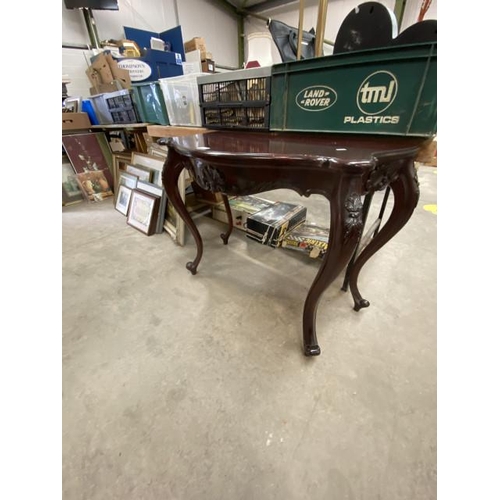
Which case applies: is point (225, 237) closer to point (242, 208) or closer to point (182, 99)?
point (242, 208)

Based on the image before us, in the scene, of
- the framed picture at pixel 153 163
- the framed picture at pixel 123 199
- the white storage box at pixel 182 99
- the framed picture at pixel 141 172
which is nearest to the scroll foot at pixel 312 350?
the white storage box at pixel 182 99

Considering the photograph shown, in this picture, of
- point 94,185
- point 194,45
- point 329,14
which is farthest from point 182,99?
point 329,14

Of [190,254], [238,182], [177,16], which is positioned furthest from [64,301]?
[177,16]

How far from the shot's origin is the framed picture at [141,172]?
1.69 meters

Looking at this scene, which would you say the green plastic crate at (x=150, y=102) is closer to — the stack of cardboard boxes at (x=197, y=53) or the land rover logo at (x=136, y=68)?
the land rover logo at (x=136, y=68)

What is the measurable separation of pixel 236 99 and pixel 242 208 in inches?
28.7

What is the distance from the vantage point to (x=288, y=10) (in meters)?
4.08

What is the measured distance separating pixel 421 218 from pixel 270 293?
1540 millimetres

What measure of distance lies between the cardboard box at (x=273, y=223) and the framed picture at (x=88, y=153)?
1897 millimetres

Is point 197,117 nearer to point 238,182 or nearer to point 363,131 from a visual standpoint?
point 238,182

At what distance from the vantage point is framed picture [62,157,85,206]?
2.16 m

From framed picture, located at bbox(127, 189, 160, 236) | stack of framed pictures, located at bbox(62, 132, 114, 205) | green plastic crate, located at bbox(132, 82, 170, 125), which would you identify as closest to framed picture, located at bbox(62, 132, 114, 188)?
stack of framed pictures, located at bbox(62, 132, 114, 205)

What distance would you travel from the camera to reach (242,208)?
Result: 1.55m

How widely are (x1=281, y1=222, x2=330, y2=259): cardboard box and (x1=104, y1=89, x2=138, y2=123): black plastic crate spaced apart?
1437 millimetres
